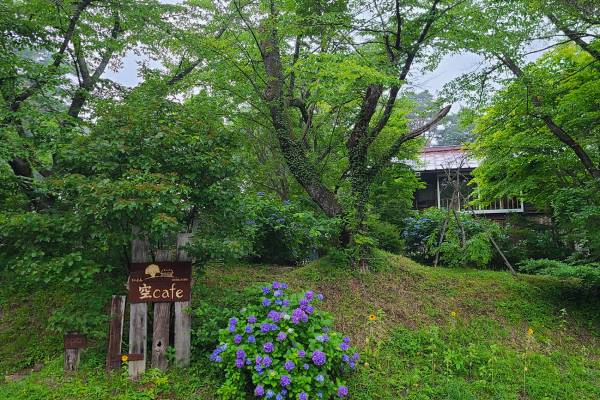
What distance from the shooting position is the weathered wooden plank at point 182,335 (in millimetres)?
3576

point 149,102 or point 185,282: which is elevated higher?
point 149,102

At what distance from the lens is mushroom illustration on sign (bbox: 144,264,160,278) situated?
3549 millimetres

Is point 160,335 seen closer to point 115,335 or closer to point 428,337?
point 115,335

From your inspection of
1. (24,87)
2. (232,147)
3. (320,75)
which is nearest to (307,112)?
(320,75)

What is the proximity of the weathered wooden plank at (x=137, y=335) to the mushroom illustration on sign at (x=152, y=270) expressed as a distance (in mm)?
293

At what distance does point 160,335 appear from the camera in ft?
11.7

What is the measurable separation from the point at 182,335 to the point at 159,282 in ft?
1.85

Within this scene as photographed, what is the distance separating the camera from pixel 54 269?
124 inches

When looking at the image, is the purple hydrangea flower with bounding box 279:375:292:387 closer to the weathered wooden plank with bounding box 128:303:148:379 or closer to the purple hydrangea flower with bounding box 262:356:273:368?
the purple hydrangea flower with bounding box 262:356:273:368

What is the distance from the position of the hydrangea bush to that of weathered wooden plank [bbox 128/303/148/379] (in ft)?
2.37

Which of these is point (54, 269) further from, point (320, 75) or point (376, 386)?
point (320, 75)

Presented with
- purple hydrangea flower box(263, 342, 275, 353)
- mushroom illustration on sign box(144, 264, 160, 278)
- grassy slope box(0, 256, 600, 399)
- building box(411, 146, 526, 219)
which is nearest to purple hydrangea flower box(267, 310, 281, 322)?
purple hydrangea flower box(263, 342, 275, 353)

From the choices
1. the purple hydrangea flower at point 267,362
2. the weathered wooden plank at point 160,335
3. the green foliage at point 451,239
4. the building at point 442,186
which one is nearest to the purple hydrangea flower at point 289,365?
the purple hydrangea flower at point 267,362

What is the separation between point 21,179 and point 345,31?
4.65 metres
